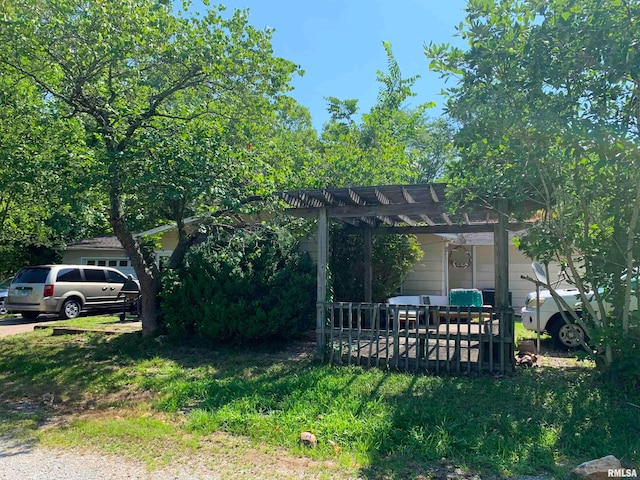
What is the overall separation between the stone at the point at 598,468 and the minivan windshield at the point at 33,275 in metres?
14.6

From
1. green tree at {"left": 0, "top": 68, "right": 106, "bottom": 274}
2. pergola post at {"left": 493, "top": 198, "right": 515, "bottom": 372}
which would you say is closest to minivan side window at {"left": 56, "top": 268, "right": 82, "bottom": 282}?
green tree at {"left": 0, "top": 68, "right": 106, "bottom": 274}

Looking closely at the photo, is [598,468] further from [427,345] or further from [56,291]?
[56,291]

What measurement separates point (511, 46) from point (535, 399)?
13.2ft

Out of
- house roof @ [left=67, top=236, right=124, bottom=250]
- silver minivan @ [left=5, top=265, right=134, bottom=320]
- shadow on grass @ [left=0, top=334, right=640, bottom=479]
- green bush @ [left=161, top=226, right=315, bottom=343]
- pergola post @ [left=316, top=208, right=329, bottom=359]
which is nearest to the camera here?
shadow on grass @ [left=0, top=334, right=640, bottom=479]

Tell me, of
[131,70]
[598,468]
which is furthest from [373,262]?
[598,468]

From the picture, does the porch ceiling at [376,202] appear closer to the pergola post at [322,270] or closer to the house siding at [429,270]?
the pergola post at [322,270]

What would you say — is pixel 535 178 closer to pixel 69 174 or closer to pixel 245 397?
pixel 245 397

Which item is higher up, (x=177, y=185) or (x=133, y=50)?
(x=133, y=50)

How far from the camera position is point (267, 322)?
864 cm

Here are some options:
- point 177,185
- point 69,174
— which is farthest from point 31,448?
point 69,174

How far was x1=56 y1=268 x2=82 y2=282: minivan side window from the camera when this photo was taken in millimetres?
14867

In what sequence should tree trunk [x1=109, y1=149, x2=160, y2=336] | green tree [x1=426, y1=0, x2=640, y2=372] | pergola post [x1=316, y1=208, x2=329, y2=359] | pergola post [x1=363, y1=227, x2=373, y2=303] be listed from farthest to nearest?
pergola post [x1=363, y1=227, x2=373, y2=303]
tree trunk [x1=109, y1=149, x2=160, y2=336]
pergola post [x1=316, y1=208, x2=329, y2=359]
green tree [x1=426, y1=0, x2=640, y2=372]

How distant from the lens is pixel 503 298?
23.6ft
